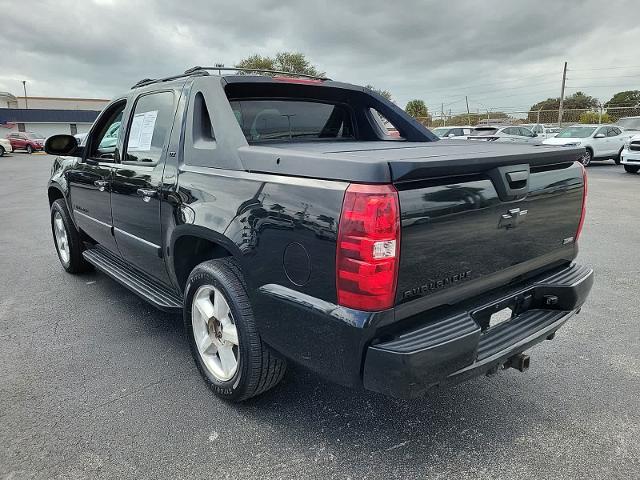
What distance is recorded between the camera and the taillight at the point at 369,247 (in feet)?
6.07

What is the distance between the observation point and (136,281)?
372 cm

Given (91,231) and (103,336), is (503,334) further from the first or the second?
(91,231)

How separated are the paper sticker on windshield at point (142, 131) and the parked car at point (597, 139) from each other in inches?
737

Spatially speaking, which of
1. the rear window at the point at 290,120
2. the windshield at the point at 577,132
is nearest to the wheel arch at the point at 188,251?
the rear window at the point at 290,120

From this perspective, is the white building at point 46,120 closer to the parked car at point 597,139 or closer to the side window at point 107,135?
the parked car at point 597,139

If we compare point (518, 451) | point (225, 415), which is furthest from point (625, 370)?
point (225, 415)

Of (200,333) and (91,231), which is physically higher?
(91,231)

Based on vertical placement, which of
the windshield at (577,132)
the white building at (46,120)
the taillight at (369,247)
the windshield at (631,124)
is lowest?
the taillight at (369,247)

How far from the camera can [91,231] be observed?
442 cm

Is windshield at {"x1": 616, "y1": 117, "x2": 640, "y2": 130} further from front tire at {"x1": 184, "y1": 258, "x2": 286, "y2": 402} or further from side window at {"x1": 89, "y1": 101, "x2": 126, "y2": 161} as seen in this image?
front tire at {"x1": 184, "y1": 258, "x2": 286, "y2": 402}

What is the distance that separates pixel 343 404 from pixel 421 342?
1016 mm

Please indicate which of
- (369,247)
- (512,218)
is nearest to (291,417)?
(369,247)

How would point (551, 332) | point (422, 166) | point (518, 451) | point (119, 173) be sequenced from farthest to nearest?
1. point (119, 173)
2. point (551, 332)
3. point (518, 451)
4. point (422, 166)

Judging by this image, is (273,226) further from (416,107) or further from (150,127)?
(416,107)
